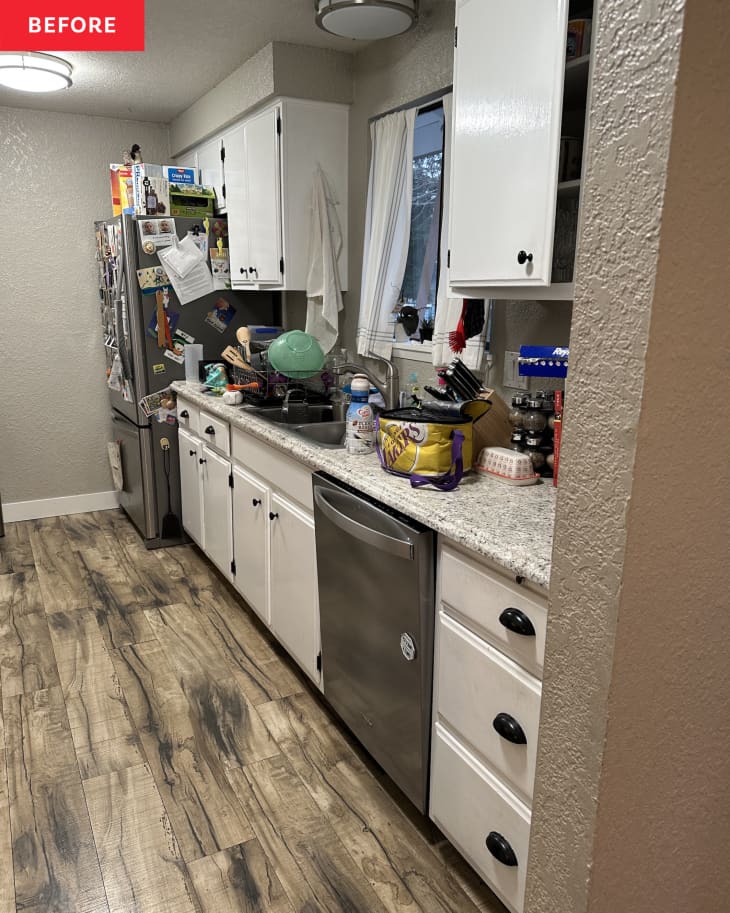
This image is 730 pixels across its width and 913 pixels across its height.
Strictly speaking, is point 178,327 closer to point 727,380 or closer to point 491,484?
point 491,484

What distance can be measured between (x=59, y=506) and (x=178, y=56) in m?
2.80

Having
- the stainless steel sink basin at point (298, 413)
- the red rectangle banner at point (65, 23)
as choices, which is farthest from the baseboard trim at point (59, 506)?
the red rectangle banner at point (65, 23)

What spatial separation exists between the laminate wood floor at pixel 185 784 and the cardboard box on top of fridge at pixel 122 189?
2123 millimetres

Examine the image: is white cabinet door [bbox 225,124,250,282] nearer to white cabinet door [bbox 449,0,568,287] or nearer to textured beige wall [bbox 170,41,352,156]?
textured beige wall [bbox 170,41,352,156]

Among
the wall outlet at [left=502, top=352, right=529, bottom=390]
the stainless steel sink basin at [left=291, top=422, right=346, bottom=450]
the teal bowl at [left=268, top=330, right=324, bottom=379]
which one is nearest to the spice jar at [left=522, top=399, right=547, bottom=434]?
the wall outlet at [left=502, top=352, right=529, bottom=390]

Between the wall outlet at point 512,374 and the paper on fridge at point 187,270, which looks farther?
the paper on fridge at point 187,270

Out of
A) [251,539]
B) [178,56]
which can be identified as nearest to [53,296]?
[178,56]

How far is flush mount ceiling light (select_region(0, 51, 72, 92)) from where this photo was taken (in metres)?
3.00

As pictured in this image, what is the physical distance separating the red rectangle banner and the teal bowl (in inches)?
49.5

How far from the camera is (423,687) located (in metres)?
1.69

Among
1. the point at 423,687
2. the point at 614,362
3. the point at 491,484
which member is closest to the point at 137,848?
the point at 423,687

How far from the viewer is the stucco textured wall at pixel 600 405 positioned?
30.6 inches

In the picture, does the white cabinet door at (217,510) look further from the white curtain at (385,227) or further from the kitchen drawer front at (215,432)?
the white curtain at (385,227)

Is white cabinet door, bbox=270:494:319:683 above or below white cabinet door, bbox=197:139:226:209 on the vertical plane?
below
